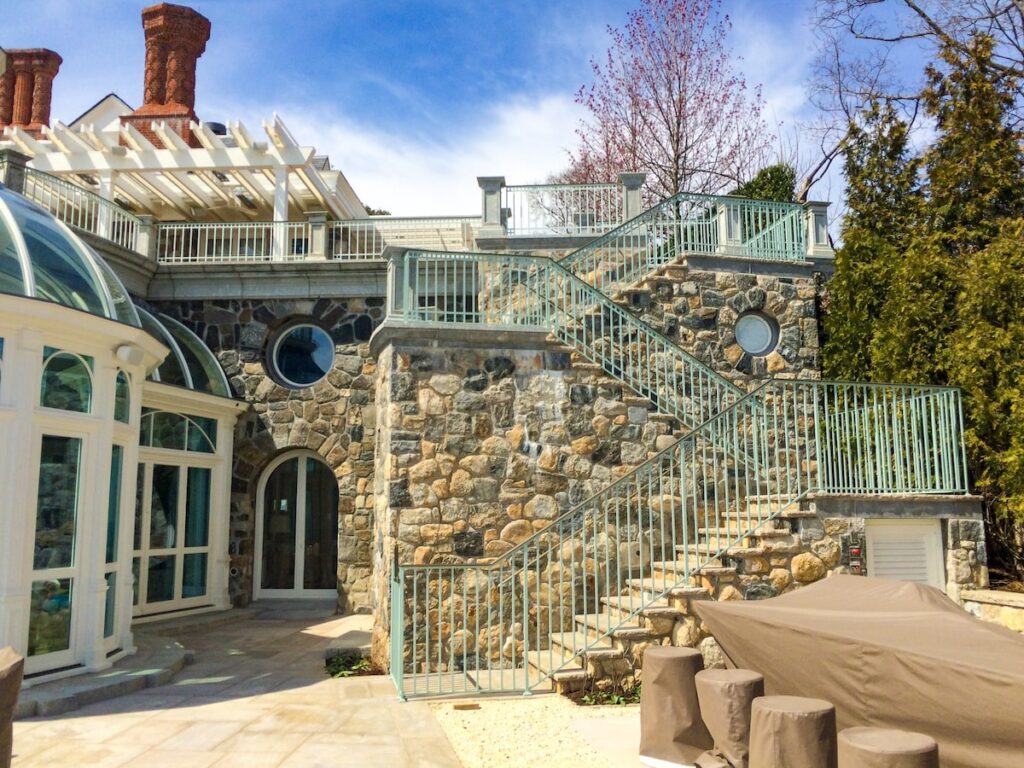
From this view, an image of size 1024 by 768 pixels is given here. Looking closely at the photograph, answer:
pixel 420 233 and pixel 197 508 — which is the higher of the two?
pixel 420 233

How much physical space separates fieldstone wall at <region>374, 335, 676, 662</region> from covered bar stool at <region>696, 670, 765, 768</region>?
12.1 feet

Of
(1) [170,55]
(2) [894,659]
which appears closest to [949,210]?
(2) [894,659]

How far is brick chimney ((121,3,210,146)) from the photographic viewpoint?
19.3m

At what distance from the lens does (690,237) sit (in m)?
11.8

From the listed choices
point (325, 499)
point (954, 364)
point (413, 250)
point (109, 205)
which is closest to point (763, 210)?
point (954, 364)

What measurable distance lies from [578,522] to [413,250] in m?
3.33

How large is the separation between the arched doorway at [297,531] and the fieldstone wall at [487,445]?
3275 mm

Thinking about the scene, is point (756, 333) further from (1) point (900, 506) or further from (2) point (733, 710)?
(2) point (733, 710)

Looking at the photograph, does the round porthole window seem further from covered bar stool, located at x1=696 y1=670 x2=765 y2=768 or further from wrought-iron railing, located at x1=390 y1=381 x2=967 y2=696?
covered bar stool, located at x1=696 y1=670 x2=765 y2=768

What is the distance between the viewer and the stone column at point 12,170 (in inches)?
414

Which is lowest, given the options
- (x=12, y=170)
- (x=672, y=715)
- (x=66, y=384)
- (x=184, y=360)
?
(x=672, y=715)

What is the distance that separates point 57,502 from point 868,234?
33.4ft

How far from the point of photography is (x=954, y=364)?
893 centimetres

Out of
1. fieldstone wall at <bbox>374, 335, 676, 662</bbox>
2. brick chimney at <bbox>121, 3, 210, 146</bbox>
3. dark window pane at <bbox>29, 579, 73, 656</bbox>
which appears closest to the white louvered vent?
fieldstone wall at <bbox>374, 335, 676, 662</bbox>
